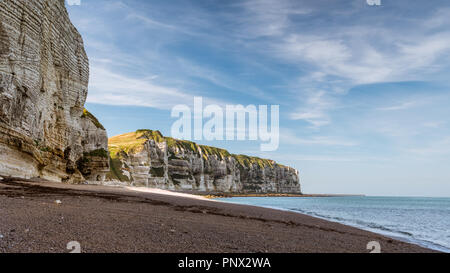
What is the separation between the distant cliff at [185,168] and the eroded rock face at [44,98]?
25079mm

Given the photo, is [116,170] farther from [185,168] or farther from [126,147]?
[185,168]

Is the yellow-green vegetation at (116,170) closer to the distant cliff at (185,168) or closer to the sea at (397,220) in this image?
the distant cliff at (185,168)

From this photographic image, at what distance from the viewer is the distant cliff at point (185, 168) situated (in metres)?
80.0

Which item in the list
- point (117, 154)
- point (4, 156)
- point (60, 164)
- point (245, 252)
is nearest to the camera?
point (245, 252)

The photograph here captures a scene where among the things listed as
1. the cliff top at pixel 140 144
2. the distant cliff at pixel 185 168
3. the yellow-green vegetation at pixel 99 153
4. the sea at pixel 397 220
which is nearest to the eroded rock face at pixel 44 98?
the yellow-green vegetation at pixel 99 153

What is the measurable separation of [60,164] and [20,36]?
1429 centimetres

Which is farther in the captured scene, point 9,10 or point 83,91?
point 83,91

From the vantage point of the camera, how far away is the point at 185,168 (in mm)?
108438

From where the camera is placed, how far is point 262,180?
533ft

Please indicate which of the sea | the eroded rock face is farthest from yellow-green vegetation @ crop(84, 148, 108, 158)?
the sea

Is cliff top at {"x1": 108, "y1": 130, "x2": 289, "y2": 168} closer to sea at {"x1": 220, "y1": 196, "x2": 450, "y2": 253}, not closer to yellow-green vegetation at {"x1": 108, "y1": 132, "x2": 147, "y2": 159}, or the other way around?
yellow-green vegetation at {"x1": 108, "y1": 132, "x2": 147, "y2": 159}
